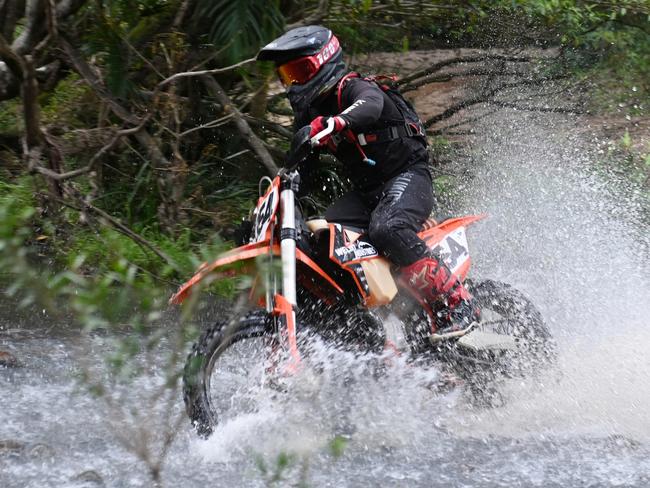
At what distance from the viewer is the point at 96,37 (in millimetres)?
6742

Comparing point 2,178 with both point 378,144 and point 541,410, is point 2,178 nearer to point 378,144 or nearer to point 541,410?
point 378,144

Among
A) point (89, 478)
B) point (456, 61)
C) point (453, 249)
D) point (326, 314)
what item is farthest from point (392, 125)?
point (456, 61)

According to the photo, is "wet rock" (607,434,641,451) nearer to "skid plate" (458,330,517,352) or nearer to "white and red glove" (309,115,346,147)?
"skid plate" (458,330,517,352)

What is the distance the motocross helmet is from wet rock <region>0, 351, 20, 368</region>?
2176mm

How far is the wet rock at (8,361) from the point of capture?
17.3 feet

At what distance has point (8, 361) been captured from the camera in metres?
5.30

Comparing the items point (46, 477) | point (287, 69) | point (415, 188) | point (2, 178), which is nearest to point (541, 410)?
point (415, 188)

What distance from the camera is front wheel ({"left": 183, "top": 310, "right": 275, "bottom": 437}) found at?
4180 mm

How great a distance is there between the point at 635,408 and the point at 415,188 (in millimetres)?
1681

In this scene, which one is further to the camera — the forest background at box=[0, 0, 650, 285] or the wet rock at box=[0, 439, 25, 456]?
the forest background at box=[0, 0, 650, 285]

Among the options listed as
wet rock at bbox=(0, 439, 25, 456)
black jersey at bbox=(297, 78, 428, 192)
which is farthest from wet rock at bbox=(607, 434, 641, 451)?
wet rock at bbox=(0, 439, 25, 456)

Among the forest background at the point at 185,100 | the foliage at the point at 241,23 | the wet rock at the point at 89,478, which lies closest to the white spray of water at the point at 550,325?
the forest background at the point at 185,100

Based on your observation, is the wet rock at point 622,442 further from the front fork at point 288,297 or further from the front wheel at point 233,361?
the front wheel at point 233,361

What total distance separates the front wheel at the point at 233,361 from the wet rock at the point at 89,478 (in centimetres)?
49
